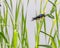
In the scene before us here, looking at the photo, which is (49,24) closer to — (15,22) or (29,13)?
(29,13)

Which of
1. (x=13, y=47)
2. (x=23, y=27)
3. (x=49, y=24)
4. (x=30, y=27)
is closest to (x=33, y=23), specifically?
(x=30, y=27)

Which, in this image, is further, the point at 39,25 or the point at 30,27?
the point at 30,27

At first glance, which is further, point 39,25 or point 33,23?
point 33,23

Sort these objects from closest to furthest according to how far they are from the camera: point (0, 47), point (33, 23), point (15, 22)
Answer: point (15, 22) → point (0, 47) → point (33, 23)

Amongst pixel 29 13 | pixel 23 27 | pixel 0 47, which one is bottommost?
pixel 0 47

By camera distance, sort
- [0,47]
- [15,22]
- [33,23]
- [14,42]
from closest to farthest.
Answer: [14,42], [15,22], [0,47], [33,23]

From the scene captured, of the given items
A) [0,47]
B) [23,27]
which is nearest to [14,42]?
[23,27]

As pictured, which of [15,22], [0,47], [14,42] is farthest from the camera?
[0,47]

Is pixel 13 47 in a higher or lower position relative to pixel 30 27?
lower

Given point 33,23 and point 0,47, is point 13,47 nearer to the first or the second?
point 0,47
